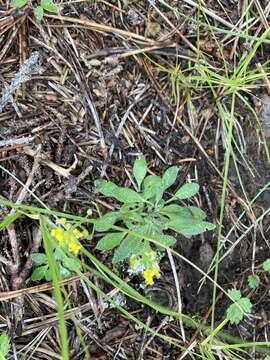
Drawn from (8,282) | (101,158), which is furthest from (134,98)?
(8,282)

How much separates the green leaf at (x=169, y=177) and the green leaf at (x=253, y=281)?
20.3 inches

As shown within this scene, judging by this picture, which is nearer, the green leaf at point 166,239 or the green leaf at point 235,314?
the green leaf at point 166,239

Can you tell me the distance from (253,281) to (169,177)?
1.82 feet

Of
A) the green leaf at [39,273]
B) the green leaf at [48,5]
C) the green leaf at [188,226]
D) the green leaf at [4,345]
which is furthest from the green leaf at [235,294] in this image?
the green leaf at [48,5]

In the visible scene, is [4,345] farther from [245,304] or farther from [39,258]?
[245,304]

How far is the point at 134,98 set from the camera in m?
2.07

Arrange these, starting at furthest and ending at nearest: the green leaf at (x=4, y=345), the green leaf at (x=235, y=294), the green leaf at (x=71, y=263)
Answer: the green leaf at (x=235, y=294) < the green leaf at (x=71, y=263) < the green leaf at (x=4, y=345)

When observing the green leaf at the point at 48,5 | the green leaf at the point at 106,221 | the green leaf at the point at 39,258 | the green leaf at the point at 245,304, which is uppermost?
the green leaf at the point at 48,5

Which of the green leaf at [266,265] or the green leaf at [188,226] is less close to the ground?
the green leaf at [188,226]

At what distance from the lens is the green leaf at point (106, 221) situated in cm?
188

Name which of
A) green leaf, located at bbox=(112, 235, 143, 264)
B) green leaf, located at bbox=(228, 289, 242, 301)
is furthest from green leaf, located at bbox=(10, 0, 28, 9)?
green leaf, located at bbox=(228, 289, 242, 301)

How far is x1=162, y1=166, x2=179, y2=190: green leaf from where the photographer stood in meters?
2.00

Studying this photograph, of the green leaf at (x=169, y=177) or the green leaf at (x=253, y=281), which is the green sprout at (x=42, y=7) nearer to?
the green leaf at (x=169, y=177)

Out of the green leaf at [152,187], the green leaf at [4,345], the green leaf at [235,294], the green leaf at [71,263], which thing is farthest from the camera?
the green leaf at [235,294]
